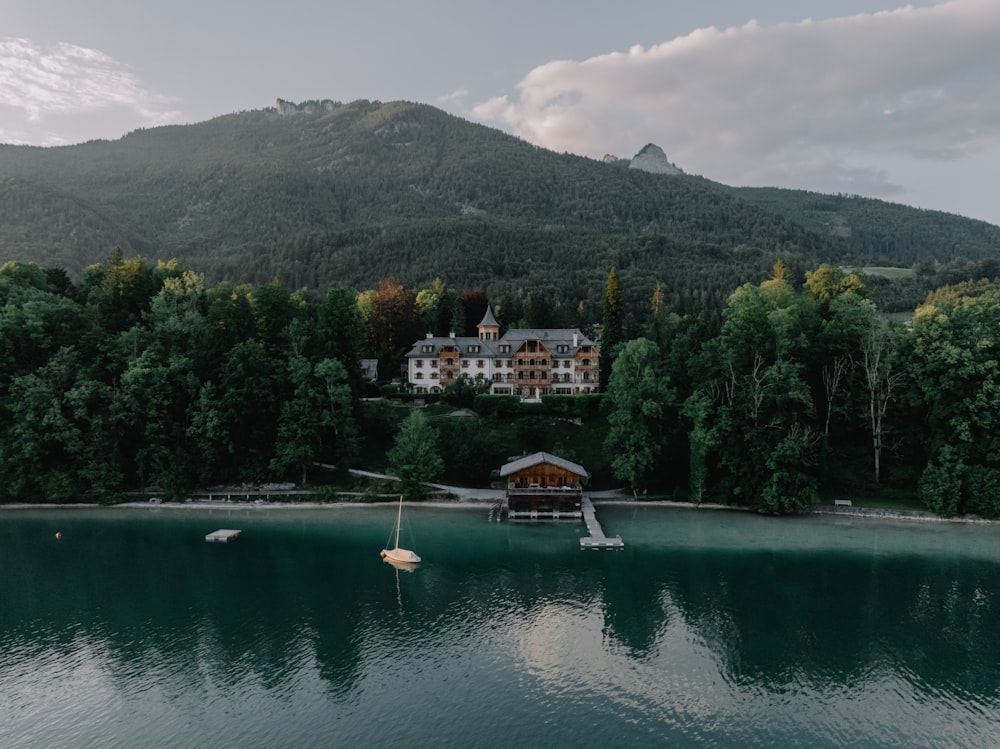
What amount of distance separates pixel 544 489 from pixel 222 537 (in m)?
25.3

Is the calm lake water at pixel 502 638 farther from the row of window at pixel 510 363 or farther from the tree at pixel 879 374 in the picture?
the row of window at pixel 510 363

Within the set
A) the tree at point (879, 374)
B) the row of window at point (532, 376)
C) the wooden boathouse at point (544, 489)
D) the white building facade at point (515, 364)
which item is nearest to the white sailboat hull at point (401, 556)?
the wooden boathouse at point (544, 489)

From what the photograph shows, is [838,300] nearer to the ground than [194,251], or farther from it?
nearer to the ground

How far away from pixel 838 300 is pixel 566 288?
69.6 metres

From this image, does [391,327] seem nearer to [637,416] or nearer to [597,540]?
[637,416]

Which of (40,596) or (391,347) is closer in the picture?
(40,596)

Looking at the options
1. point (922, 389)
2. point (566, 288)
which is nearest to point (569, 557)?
point (922, 389)

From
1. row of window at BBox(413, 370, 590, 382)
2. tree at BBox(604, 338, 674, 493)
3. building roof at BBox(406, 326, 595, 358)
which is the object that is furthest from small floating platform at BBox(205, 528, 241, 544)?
row of window at BBox(413, 370, 590, 382)

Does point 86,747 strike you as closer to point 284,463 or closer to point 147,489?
point 284,463

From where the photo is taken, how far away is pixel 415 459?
57.4 meters

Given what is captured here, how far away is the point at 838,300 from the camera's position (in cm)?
6425

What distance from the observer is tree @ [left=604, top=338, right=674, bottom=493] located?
57156 millimetres

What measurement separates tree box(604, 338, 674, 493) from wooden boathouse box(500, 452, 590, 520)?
5076mm

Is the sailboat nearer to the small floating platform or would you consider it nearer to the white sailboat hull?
the white sailboat hull
